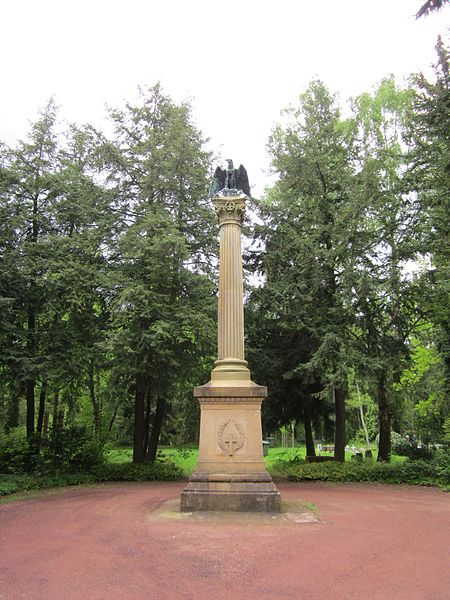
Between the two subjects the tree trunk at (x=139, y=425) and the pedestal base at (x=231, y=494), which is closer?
Answer: the pedestal base at (x=231, y=494)

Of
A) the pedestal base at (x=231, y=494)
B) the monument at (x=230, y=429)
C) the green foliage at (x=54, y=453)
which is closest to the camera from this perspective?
the pedestal base at (x=231, y=494)

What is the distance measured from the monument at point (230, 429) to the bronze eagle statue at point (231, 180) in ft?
4.56

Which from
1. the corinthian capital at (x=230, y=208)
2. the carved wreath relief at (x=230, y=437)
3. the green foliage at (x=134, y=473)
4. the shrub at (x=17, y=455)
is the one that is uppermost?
the corinthian capital at (x=230, y=208)

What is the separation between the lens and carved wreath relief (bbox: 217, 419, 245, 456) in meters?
9.42

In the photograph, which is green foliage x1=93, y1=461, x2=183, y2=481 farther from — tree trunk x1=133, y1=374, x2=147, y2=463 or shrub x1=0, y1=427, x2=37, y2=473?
shrub x1=0, y1=427, x2=37, y2=473

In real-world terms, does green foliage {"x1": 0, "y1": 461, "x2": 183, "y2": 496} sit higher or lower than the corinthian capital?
lower

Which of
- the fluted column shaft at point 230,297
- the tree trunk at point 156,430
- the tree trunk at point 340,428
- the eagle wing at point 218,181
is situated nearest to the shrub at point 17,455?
the tree trunk at point 156,430

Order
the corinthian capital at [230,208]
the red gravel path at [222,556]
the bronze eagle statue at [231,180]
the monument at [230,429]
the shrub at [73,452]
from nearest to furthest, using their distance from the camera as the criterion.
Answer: the red gravel path at [222,556] < the monument at [230,429] < the corinthian capital at [230,208] < the bronze eagle statue at [231,180] < the shrub at [73,452]

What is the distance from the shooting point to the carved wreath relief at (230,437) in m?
9.42

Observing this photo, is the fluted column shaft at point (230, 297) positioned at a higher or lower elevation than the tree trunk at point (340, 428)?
higher

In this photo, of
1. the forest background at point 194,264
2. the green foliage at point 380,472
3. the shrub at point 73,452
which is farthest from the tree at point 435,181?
the shrub at point 73,452

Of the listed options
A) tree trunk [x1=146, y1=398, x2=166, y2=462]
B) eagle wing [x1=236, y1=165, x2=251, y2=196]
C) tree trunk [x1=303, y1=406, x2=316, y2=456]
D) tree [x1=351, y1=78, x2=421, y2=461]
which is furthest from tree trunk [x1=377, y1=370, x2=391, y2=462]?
eagle wing [x1=236, y1=165, x2=251, y2=196]

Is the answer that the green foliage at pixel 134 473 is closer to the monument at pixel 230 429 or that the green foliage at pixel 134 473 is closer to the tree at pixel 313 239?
the tree at pixel 313 239

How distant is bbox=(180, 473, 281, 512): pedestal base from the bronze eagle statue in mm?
6638
